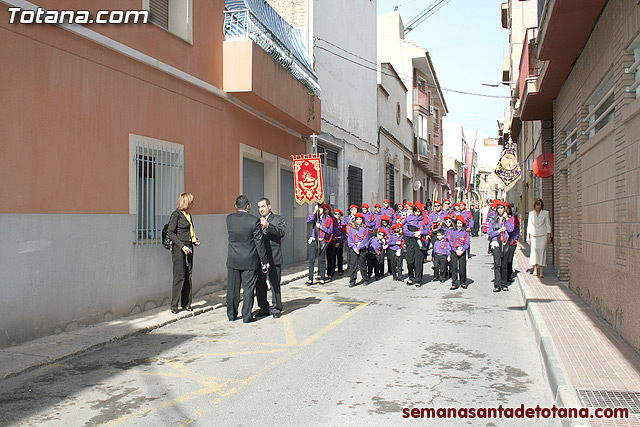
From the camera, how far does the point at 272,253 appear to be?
29.4 feet

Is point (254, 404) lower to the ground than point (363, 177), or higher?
lower

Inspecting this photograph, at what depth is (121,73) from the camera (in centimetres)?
833

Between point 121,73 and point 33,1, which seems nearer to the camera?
point 33,1

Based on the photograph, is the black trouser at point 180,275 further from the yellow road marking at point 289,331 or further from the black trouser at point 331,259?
the black trouser at point 331,259

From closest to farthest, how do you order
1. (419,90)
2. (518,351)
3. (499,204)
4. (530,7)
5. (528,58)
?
1. (518,351)
2. (499,204)
3. (528,58)
4. (530,7)
5. (419,90)

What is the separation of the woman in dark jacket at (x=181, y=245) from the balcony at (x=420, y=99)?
98.5ft

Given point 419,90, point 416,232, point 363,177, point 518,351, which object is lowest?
point 518,351

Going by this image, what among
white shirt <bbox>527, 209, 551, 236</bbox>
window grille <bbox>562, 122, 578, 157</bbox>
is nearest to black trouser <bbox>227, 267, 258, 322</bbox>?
window grille <bbox>562, 122, 578, 157</bbox>

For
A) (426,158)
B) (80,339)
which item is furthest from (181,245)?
(426,158)

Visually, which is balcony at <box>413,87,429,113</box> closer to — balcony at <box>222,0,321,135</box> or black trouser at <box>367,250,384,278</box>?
balcony at <box>222,0,321,135</box>

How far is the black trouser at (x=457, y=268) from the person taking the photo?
459 inches

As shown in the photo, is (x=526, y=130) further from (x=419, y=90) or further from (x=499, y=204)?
(x=499, y=204)

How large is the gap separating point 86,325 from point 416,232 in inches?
285

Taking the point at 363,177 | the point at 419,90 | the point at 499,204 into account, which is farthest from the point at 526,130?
the point at 499,204
